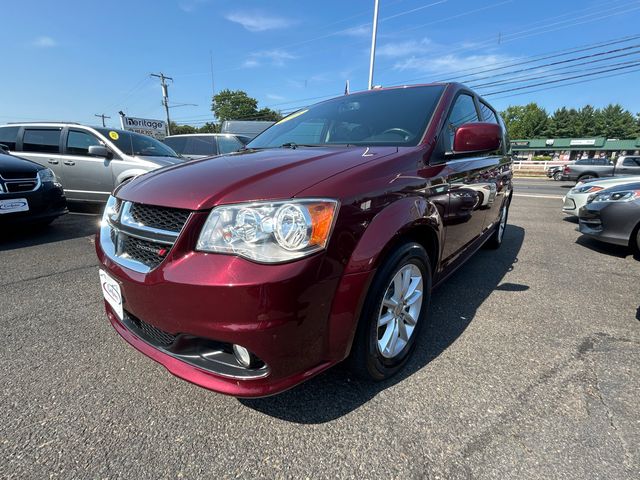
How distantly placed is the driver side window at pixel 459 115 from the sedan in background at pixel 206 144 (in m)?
6.22

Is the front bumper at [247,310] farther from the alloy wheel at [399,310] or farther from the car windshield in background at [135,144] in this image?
the car windshield in background at [135,144]

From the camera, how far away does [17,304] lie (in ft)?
9.03

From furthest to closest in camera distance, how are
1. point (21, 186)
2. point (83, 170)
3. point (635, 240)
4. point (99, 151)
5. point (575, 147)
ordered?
point (575, 147) → point (83, 170) → point (99, 151) → point (21, 186) → point (635, 240)

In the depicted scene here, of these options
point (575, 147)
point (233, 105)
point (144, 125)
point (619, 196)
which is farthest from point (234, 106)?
point (619, 196)

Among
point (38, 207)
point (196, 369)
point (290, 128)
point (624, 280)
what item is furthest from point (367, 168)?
point (38, 207)

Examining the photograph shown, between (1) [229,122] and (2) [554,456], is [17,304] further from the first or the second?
Answer: (1) [229,122]

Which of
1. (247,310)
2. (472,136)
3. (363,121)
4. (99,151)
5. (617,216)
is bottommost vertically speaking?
(617,216)

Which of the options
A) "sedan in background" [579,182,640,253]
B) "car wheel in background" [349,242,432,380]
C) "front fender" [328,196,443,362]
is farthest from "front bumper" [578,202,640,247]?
"front fender" [328,196,443,362]

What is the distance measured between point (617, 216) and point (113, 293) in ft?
17.7

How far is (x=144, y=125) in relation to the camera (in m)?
29.5

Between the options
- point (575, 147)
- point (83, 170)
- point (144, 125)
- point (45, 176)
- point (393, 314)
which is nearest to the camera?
point (393, 314)

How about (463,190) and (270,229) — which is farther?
(463,190)

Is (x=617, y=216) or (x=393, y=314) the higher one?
(x=617, y=216)

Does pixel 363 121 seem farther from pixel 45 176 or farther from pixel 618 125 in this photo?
pixel 618 125
